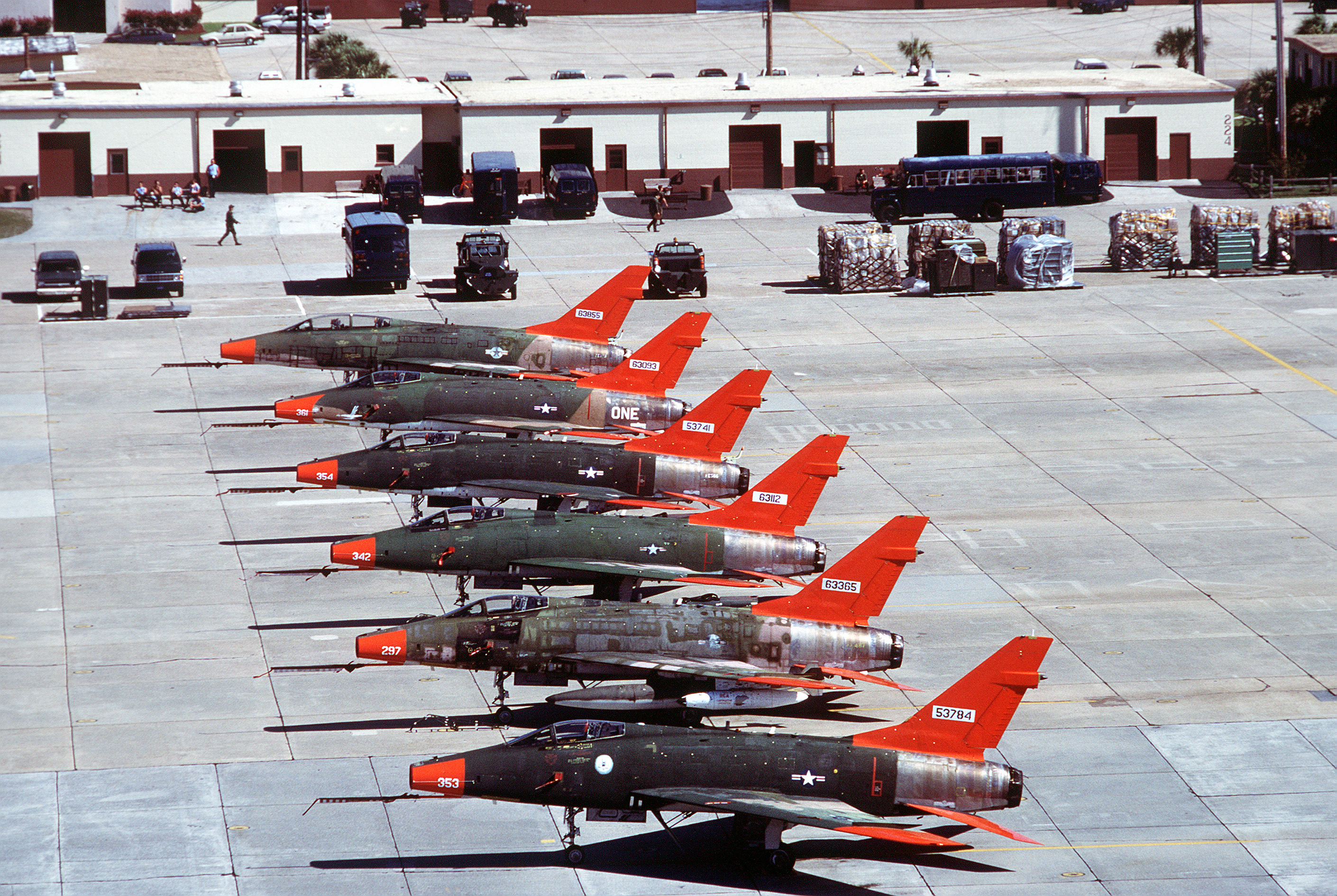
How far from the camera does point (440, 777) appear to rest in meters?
27.1

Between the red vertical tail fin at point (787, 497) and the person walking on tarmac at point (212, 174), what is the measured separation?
5203 centimetres

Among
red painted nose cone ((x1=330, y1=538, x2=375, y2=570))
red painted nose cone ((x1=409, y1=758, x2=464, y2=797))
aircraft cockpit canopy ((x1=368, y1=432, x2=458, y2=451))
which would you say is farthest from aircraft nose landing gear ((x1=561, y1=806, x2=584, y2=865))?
aircraft cockpit canopy ((x1=368, y1=432, x2=458, y2=451))

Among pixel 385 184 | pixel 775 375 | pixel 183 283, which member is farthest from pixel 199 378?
pixel 385 184

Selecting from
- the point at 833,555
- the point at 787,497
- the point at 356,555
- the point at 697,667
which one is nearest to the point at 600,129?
the point at 833,555

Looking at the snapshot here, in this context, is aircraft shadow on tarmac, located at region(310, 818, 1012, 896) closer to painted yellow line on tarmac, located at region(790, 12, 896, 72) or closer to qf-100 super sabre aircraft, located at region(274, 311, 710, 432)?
qf-100 super sabre aircraft, located at region(274, 311, 710, 432)

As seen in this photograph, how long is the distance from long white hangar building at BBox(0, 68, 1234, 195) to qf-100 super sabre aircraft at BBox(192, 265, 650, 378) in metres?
32.8

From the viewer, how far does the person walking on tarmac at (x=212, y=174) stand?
8181 centimetres

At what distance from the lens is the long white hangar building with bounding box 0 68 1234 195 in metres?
82.2

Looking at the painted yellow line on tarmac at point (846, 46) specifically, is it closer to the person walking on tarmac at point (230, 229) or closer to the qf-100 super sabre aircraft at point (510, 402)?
the person walking on tarmac at point (230, 229)

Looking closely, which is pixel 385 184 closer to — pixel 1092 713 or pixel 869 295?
pixel 869 295

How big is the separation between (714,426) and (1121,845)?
1660 cm

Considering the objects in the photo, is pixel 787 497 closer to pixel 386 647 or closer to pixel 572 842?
pixel 386 647

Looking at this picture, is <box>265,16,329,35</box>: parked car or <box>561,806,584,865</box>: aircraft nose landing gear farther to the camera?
<box>265,16,329,35</box>: parked car

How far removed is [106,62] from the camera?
115 meters
